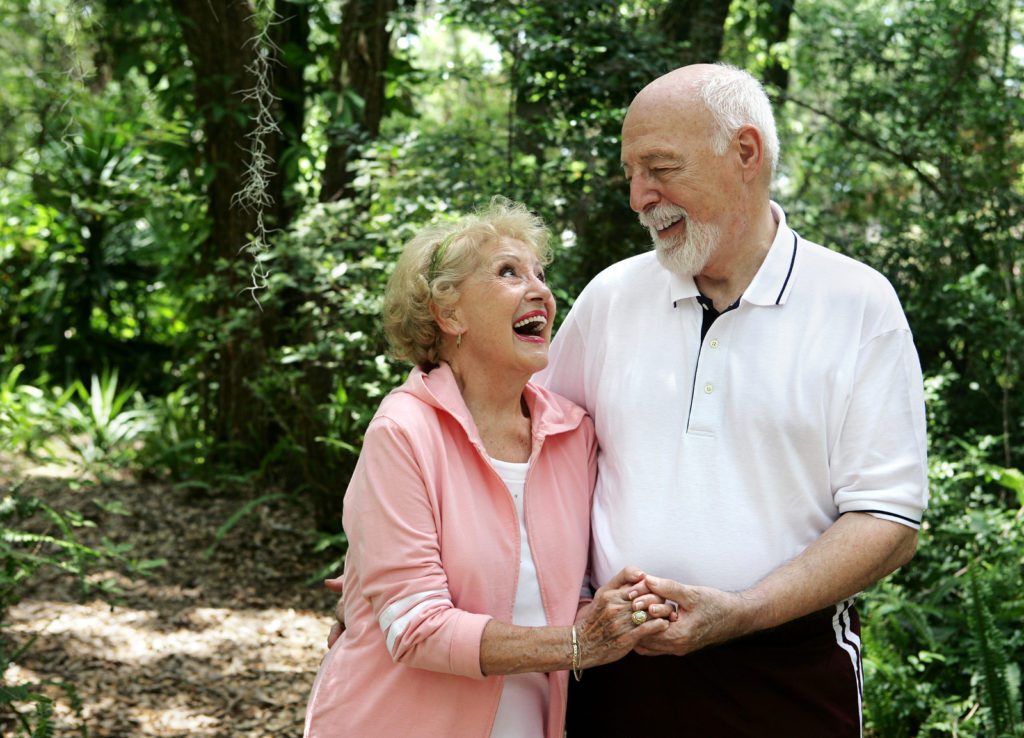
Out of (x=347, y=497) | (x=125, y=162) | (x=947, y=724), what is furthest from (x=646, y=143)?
(x=125, y=162)

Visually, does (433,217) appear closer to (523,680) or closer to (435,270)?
(435,270)

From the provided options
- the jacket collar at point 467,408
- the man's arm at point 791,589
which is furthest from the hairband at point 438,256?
the man's arm at point 791,589

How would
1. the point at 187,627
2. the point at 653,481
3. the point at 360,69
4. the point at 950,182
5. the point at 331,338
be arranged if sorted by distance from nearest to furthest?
the point at 653,481, the point at 331,338, the point at 187,627, the point at 950,182, the point at 360,69

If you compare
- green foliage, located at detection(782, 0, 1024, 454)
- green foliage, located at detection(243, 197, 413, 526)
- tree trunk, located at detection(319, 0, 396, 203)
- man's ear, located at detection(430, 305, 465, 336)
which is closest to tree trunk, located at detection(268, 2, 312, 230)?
tree trunk, located at detection(319, 0, 396, 203)

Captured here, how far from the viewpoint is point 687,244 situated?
2.22m

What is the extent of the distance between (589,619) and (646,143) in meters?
0.99

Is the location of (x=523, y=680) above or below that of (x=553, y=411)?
below

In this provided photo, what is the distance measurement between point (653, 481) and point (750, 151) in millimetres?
731

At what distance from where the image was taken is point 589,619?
6.35ft

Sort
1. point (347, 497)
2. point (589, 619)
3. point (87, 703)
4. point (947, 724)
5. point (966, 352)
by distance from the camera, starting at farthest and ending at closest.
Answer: point (966, 352), point (87, 703), point (947, 724), point (347, 497), point (589, 619)

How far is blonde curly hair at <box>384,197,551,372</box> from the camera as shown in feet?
7.32

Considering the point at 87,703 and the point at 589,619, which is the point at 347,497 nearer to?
the point at 589,619

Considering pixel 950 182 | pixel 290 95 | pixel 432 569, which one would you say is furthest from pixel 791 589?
pixel 290 95

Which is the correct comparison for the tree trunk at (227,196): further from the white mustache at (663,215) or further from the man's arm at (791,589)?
the man's arm at (791,589)
